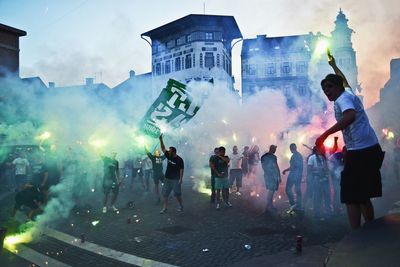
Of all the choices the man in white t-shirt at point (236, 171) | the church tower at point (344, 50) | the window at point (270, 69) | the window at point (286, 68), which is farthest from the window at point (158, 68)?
the man in white t-shirt at point (236, 171)

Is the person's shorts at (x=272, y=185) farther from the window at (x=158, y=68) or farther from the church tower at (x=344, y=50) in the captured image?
the church tower at (x=344, y=50)

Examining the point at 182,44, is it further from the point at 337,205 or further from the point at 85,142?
the point at 337,205

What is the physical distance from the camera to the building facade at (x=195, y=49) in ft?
117

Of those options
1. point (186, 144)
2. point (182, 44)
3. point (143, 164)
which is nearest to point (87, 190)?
point (143, 164)

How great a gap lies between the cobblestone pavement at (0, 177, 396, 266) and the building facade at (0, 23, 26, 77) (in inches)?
787

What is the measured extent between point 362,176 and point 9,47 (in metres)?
29.3

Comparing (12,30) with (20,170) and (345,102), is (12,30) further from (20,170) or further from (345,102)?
(345,102)

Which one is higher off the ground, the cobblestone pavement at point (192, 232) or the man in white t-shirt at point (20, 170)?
the man in white t-shirt at point (20, 170)

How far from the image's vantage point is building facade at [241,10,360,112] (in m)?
44.2

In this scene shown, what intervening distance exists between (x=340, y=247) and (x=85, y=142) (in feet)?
46.8

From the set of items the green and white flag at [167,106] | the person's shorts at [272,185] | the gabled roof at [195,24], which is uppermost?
the gabled roof at [195,24]

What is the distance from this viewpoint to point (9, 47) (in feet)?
87.4

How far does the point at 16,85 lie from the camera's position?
16.9 m

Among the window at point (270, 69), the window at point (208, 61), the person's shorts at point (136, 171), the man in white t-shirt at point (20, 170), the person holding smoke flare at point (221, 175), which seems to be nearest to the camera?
the person holding smoke flare at point (221, 175)
